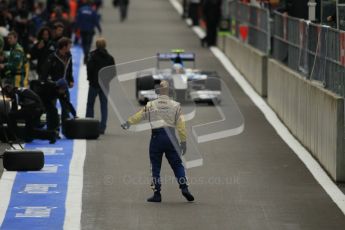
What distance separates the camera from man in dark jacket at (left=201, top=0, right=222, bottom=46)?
1900 inches

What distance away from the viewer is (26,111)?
77.8 feet

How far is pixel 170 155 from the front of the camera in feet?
57.4

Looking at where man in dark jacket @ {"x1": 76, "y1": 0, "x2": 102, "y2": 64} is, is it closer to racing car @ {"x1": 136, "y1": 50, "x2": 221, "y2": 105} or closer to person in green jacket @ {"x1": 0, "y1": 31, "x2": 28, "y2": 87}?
racing car @ {"x1": 136, "y1": 50, "x2": 221, "y2": 105}

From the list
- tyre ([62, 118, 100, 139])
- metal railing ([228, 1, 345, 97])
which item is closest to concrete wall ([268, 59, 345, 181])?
metal railing ([228, 1, 345, 97])

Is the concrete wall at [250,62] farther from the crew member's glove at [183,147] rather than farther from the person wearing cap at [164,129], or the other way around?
the crew member's glove at [183,147]

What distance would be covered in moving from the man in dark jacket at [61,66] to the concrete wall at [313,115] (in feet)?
13.4

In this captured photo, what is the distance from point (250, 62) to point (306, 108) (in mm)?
12360

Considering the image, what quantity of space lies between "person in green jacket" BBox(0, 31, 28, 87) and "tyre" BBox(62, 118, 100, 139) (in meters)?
3.47

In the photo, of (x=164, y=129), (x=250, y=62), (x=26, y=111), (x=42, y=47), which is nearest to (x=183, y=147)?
(x=164, y=129)

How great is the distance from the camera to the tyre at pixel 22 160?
60.2ft

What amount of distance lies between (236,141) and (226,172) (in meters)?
3.92

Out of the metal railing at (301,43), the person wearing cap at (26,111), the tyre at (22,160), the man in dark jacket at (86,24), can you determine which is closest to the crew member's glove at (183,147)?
the tyre at (22,160)

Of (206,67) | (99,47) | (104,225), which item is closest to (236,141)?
(99,47)

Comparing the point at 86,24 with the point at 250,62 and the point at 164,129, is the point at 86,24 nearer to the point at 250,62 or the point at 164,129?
the point at 250,62
